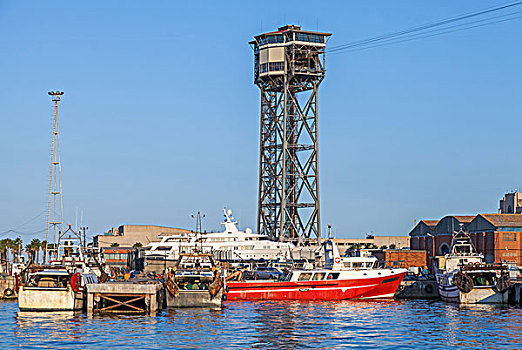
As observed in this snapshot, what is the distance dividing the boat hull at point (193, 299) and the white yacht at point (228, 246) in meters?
62.0

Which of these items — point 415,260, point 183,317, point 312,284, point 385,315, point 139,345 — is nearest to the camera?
point 139,345

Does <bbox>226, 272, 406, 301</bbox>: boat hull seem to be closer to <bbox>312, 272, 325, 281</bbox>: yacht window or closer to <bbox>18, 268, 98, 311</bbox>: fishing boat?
<bbox>312, 272, 325, 281</bbox>: yacht window

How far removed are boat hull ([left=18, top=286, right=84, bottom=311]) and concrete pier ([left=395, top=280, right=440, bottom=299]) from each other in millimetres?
38149

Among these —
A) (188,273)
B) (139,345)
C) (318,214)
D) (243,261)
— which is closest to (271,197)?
(318,214)

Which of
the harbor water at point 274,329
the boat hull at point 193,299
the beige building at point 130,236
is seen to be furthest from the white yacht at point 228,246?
the boat hull at point 193,299

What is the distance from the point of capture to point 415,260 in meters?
128

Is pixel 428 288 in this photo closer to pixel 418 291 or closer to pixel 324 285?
pixel 418 291

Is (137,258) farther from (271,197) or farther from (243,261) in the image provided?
(271,197)

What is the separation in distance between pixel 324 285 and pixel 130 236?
3957 inches

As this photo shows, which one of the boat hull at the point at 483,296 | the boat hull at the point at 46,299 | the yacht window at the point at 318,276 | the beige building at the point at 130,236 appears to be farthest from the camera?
the beige building at the point at 130,236

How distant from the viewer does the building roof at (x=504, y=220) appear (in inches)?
4609

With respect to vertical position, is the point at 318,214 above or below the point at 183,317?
above

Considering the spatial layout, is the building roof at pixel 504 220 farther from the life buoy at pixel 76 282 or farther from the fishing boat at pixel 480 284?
the life buoy at pixel 76 282

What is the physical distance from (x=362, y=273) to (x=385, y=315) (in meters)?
16.1
